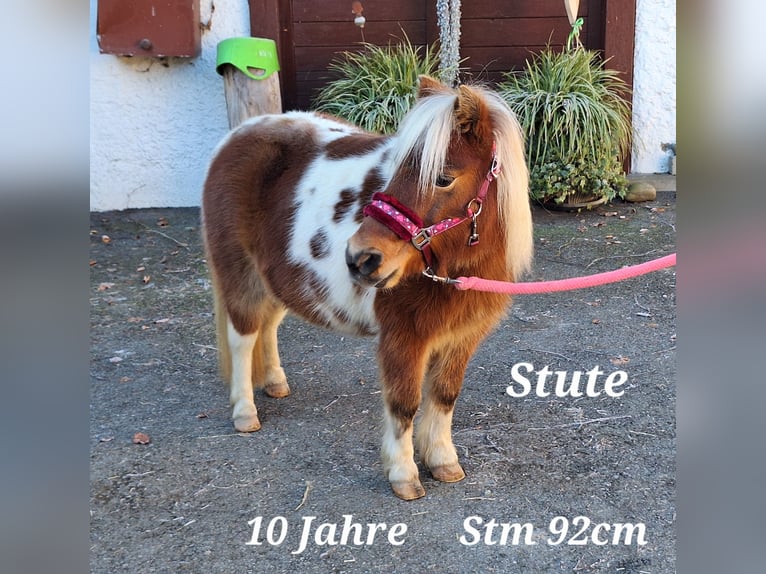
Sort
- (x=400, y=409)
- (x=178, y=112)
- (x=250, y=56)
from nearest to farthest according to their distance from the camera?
(x=400, y=409), (x=250, y=56), (x=178, y=112)

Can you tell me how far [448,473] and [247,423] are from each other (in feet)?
3.37

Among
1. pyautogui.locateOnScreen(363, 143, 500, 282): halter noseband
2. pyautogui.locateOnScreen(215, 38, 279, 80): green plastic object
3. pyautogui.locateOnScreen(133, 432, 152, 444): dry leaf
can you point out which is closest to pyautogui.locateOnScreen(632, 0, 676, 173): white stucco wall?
pyautogui.locateOnScreen(215, 38, 279, 80): green plastic object

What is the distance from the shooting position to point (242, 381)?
10.5ft

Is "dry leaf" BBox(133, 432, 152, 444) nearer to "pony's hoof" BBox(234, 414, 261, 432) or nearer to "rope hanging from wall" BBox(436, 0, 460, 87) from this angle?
"pony's hoof" BBox(234, 414, 261, 432)

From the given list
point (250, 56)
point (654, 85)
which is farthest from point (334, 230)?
point (654, 85)

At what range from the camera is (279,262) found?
287 cm

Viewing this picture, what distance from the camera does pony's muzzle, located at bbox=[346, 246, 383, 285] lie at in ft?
6.50

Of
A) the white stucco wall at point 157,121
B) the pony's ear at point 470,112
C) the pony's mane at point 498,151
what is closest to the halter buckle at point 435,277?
the pony's mane at point 498,151

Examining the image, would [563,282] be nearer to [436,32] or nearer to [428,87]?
[428,87]

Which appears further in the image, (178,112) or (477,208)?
(178,112)

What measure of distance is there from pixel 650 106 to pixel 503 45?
163 cm

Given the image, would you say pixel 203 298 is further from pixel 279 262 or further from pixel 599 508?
pixel 599 508
